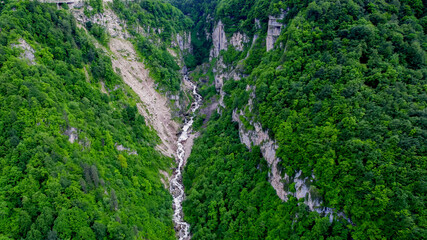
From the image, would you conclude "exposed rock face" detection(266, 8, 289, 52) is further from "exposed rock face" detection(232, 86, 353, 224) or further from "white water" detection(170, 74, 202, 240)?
"white water" detection(170, 74, 202, 240)

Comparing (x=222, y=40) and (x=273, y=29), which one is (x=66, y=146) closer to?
(x=273, y=29)

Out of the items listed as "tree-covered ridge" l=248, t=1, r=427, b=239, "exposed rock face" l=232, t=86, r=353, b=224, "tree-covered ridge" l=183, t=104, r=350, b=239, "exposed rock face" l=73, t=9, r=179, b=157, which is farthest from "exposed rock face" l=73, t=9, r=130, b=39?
"tree-covered ridge" l=248, t=1, r=427, b=239

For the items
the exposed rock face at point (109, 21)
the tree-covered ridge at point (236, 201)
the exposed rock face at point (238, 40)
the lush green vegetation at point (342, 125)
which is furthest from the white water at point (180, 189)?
the exposed rock face at point (109, 21)

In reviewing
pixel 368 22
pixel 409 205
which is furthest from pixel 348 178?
pixel 368 22

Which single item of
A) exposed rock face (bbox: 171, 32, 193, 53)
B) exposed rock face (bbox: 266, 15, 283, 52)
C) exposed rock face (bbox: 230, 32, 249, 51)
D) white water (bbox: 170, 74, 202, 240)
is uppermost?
exposed rock face (bbox: 266, 15, 283, 52)

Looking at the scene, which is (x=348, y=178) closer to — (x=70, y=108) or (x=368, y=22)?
(x=368, y=22)

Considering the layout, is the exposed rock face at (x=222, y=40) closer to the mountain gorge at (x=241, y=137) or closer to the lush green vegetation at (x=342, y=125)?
the mountain gorge at (x=241, y=137)
